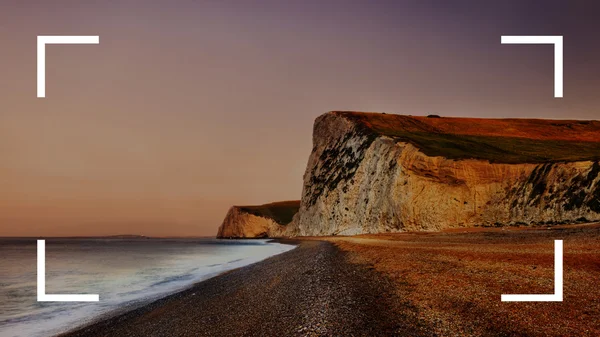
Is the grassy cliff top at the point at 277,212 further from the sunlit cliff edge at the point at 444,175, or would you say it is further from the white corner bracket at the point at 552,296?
the white corner bracket at the point at 552,296

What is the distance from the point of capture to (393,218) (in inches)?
2018

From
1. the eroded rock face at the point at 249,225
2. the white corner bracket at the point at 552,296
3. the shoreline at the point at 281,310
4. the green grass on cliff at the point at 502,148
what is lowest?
the eroded rock face at the point at 249,225

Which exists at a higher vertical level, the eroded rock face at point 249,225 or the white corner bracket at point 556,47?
the white corner bracket at point 556,47

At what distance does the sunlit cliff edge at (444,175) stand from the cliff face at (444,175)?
0.12 metres

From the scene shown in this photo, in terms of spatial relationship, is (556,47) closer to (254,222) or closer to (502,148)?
(502,148)

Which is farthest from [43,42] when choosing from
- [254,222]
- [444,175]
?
[254,222]

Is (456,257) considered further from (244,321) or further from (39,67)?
(39,67)

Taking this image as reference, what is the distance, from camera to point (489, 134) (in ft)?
261

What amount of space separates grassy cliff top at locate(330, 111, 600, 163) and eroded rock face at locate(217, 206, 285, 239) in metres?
67.5

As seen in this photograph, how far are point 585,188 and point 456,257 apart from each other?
2742 centimetres

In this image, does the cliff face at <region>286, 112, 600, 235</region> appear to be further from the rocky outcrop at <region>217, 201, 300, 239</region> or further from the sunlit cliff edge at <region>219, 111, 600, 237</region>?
the rocky outcrop at <region>217, 201, 300, 239</region>

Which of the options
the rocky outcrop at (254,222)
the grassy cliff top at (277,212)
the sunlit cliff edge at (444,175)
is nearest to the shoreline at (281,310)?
the sunlit cliff edge at (444,175)

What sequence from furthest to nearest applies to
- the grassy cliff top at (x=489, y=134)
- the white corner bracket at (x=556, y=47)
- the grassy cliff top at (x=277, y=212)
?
the grassy cliff top at (x=277, y=212), the grassy cliff top at (x=489, y=134), the white corner bracket at (x=556, y=47)

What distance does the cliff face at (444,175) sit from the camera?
3838 centimetres
